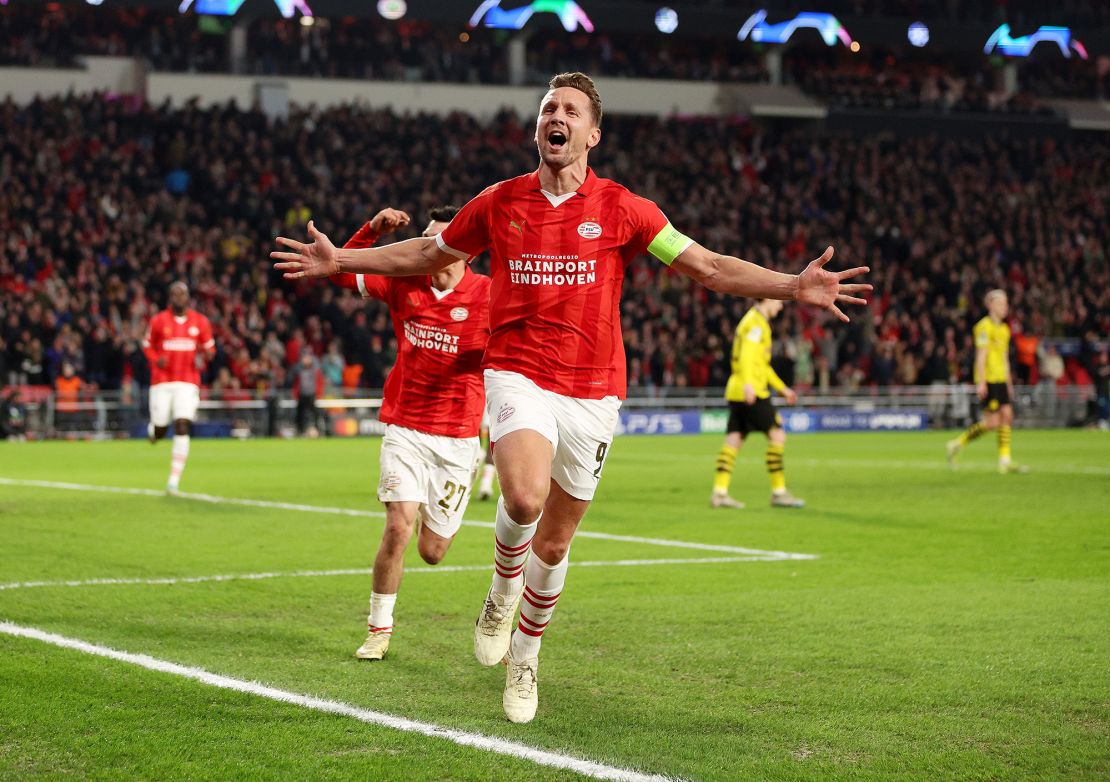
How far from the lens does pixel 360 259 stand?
646cm

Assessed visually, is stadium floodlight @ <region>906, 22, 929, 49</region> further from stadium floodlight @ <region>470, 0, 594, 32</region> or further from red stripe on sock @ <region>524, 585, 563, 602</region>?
red stripe on sock @ <region>524, 585, 563, 602</region>

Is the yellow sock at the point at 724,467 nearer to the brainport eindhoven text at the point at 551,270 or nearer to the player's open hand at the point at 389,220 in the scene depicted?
the player's open hand at the point at 389,220

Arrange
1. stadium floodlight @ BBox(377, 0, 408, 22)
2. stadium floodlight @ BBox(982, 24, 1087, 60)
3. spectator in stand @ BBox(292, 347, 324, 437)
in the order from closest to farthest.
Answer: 1. spectator in stand @ BBox(292, 347, 324, 437)
2. stadium floodlight @ BBox(377, 0, 408, 22)
3. stadium floodlight @ BBox(982, 24, 1087, 60)

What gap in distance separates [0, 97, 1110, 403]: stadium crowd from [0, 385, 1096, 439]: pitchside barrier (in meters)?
0.43

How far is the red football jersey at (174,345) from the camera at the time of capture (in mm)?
17650

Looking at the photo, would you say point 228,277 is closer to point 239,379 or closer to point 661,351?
point 239,379

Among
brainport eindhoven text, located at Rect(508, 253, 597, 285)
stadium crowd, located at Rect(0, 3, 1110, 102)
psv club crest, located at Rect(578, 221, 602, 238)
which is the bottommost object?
brainport eindhoven text, located at Rect(508, 253, 597, 285)

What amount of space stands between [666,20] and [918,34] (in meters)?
9.75

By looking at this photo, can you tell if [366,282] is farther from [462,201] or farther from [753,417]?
[462,201]

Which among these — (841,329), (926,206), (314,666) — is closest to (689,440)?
(841,329)

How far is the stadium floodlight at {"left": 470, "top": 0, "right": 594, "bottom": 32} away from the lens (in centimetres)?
4703

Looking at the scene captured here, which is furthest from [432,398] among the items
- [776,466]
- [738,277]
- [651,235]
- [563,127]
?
[776,466]

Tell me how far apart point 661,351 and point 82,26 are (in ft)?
68.2

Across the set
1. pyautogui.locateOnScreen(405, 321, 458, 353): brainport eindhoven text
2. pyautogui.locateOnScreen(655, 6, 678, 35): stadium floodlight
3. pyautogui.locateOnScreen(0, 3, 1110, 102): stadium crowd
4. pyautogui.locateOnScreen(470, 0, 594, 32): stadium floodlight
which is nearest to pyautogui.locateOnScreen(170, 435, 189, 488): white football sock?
pyautogui.locateOnScreen(405, 321, 458, 353): brainport eindhoven text
